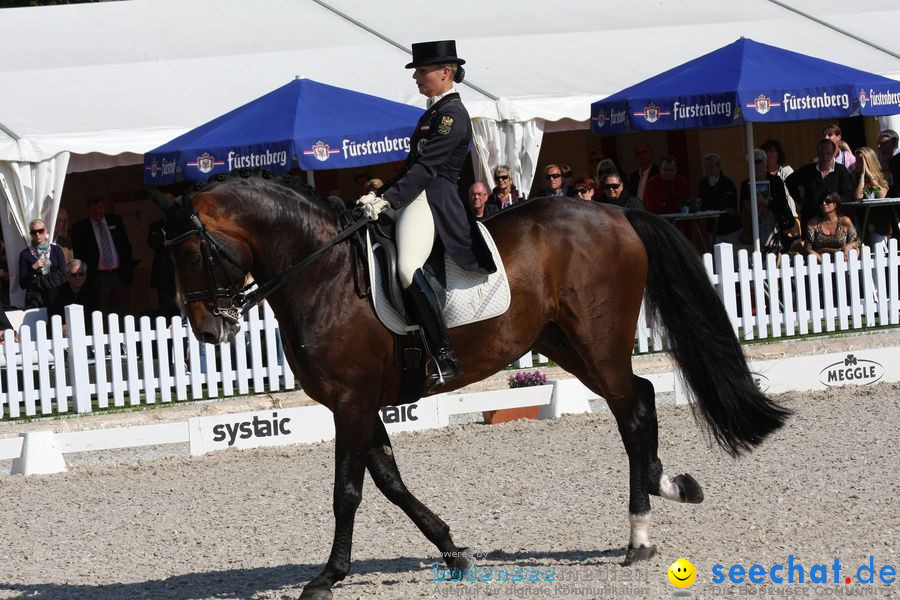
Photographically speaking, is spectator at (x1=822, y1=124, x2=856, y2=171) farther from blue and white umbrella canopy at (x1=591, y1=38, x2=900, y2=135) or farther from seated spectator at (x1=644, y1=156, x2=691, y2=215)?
seated spectator at (x1=644, y1=156, x2=691, y2=215)

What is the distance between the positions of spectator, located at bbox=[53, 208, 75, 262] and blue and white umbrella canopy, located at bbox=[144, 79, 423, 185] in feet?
6.02

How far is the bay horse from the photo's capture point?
6527 mm

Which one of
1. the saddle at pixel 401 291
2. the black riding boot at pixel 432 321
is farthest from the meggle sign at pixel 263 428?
the black riding boot at pixel 432 321

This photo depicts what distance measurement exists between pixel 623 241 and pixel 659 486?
1.33m

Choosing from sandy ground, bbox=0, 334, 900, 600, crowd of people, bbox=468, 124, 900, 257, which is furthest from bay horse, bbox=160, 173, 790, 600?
crowd of people, bbox=468, 124, 900, 257

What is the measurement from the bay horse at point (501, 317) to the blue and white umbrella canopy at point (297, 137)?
19.9 feet

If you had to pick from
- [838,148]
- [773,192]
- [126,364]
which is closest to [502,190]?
[773,192]

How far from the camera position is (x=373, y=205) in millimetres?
6594

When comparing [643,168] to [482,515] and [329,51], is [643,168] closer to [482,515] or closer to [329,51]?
[329,51]

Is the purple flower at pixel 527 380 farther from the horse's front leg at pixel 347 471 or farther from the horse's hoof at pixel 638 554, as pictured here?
the horse's front leg at pixel 347 471

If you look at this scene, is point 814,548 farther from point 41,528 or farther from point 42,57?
point 42,57

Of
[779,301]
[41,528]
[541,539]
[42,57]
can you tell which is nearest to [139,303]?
[42,57]

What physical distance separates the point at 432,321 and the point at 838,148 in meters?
10.2

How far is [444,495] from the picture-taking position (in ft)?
29.5
